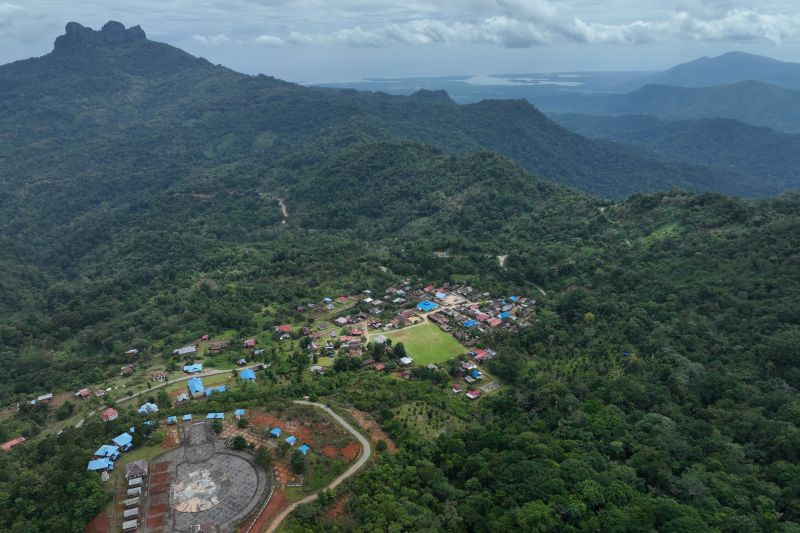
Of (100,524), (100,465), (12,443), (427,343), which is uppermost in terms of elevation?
(100,465)

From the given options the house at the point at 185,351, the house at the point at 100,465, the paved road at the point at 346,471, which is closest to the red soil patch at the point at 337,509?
the paved road at the point at 346,471

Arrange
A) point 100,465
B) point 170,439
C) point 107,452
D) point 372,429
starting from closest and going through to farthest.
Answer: point 100,465 < point 107,452 < point 170,439 < point 372,429

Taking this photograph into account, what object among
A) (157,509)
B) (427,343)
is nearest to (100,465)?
(157,509)

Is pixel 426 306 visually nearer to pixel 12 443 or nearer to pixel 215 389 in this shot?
pixel 215 389

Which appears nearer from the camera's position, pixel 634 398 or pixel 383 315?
pixel 634 398

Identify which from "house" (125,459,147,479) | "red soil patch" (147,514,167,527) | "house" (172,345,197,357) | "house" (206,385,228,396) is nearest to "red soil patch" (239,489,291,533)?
"red soil patch" (147,514,167,527)

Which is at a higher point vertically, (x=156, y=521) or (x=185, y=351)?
(x=156, y=521)

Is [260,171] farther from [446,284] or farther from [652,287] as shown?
[652,287]

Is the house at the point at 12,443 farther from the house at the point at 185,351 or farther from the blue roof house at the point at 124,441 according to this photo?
the house at the point at 185,351

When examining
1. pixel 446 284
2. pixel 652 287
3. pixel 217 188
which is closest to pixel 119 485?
pixel 446 284
